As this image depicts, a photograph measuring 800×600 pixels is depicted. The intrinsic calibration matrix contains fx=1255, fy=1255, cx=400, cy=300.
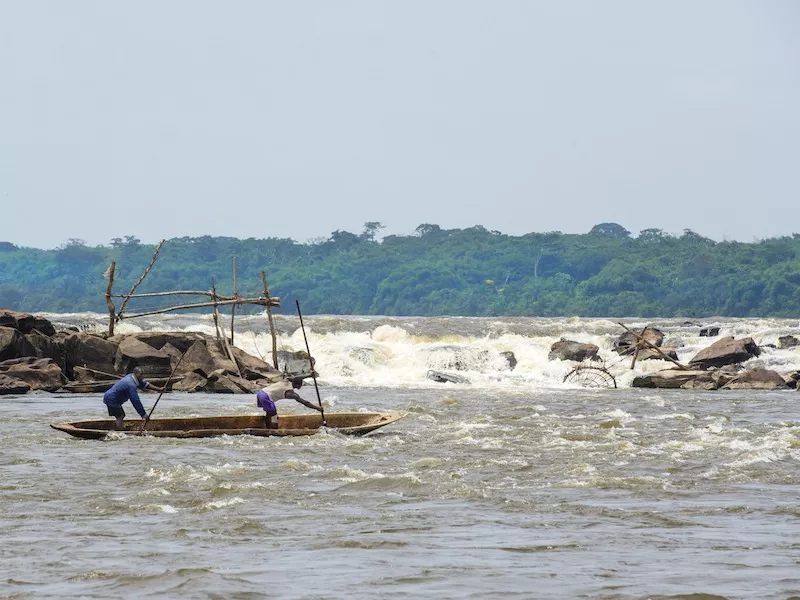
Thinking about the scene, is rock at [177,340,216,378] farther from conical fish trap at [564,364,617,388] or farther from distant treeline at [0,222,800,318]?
distant treeline at [0,222,800,318]

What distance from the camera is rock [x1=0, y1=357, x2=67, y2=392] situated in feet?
91.1

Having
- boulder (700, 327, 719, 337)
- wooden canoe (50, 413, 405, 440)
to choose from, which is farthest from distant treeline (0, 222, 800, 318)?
wooden canoe (50, 413, 405, 440)

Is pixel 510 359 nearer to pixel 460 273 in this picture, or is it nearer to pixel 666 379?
pixel 666 379

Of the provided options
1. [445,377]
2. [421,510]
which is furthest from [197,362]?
[421,510]

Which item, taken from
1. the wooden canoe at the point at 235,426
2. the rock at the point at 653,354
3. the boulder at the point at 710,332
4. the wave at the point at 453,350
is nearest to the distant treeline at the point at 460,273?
the wave at the point at 453,350

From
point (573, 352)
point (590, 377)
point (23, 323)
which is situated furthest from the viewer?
point (573, 352)

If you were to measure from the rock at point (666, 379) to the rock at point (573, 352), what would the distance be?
18.0 ft

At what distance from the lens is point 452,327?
52.2 meters

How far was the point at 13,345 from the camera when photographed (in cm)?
2923

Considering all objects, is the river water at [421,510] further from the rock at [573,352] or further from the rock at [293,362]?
the rock at [573,352]

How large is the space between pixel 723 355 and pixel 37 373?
18.3m

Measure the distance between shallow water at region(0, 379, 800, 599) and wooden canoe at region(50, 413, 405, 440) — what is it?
25cm

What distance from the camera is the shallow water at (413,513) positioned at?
301 inches

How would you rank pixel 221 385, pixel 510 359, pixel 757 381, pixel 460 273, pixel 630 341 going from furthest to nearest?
pixel 460 273
pixel 630 341
pixel 510 359
pixel 757 381
pixel 221 385
